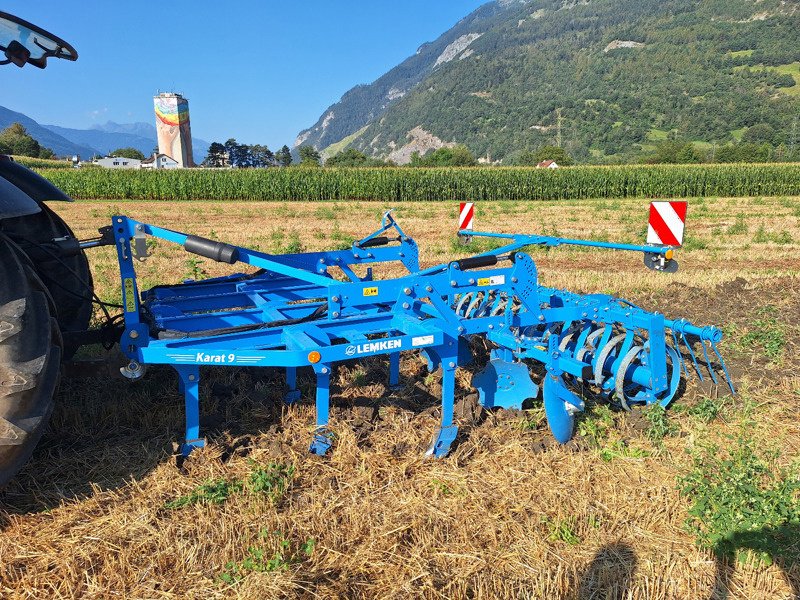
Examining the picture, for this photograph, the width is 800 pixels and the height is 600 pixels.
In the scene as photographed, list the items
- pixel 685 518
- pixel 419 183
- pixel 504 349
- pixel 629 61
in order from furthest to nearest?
1. pixel 629 61
2. pixel 419 183
3. pixel 504 349
4. pixel 685 518

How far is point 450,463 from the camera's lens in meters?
3.81

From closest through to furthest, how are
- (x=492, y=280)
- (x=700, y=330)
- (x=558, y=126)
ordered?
1. (x=492, y=280)
2. (x=700, y=330)
3. (x=558, y=126)

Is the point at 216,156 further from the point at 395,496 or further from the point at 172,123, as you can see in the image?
the point at 395,496

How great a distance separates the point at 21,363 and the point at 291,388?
7.20 feet

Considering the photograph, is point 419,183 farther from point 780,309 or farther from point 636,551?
point 636,551

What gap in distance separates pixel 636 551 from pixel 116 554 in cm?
256

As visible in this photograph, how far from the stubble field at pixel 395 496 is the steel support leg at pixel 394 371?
149 mm

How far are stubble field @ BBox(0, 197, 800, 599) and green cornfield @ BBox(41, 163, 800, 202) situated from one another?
82.5 ft

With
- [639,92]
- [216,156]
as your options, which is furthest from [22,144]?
[639,92]

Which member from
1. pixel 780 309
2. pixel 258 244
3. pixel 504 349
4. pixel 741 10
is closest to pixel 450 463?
pixel 504 349

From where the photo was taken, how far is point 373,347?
3611mm

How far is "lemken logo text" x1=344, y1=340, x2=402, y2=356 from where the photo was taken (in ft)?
11.7

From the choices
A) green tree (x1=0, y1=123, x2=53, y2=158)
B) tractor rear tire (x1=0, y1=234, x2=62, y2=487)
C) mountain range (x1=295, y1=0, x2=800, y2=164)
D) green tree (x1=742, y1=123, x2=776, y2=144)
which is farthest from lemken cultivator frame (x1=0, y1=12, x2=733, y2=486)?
green tree (x1=742, y1=123, x2=776, y2=144)

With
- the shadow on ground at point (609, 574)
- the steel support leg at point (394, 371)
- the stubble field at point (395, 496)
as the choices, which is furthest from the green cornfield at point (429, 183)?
the shadow on ground at point (609, 574)
